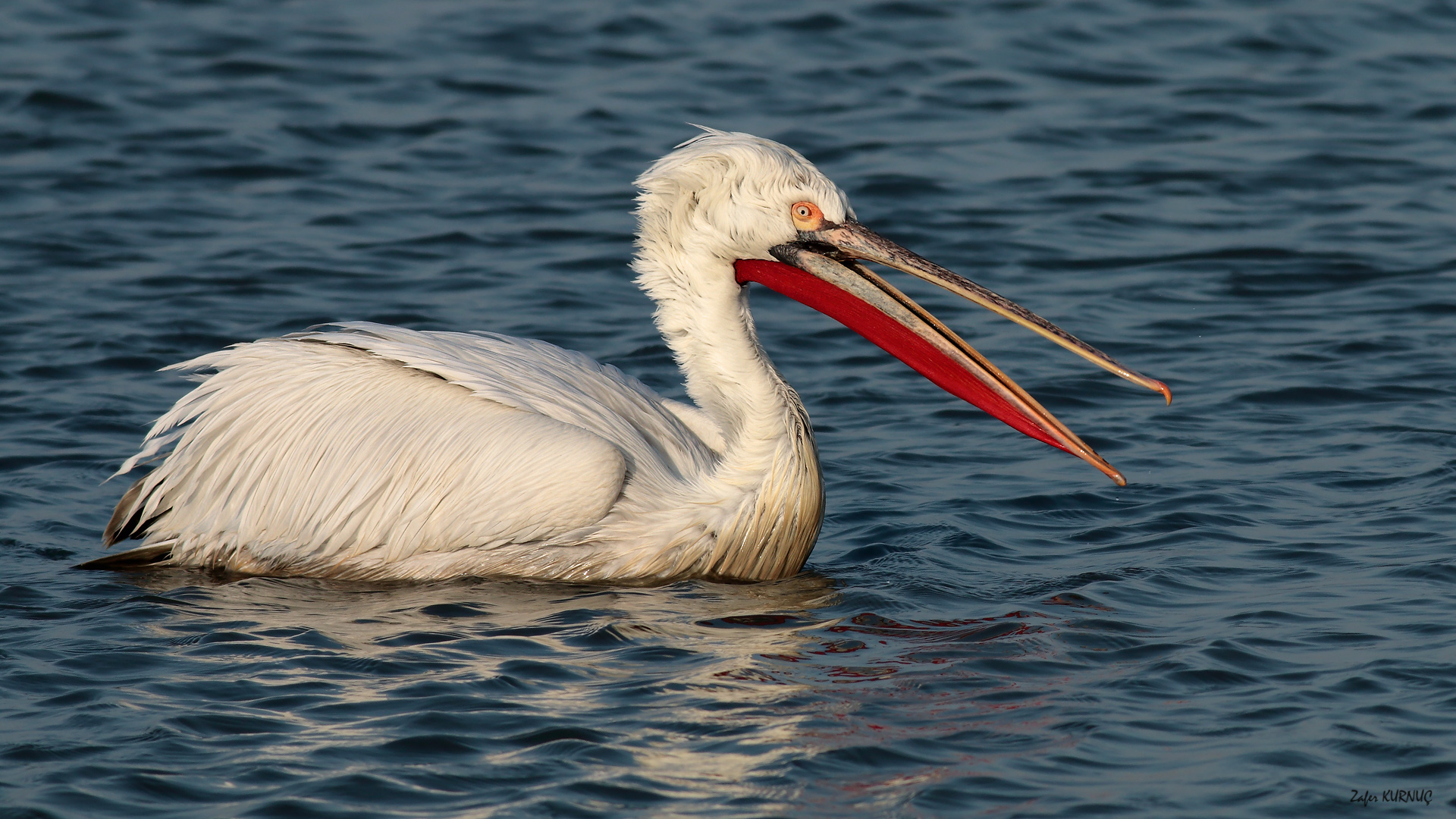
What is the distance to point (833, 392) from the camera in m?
7.32

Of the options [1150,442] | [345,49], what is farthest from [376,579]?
[345,49]

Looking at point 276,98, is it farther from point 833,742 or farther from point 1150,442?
point 833,742

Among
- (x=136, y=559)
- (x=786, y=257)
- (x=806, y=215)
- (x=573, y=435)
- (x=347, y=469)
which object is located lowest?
(x=136, y=559)

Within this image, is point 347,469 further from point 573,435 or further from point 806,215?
point 806,215

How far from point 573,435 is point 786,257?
2.73 feet

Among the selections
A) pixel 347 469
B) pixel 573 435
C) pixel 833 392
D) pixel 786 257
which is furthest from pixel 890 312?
pixel 833 392

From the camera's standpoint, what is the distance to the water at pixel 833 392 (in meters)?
4.17

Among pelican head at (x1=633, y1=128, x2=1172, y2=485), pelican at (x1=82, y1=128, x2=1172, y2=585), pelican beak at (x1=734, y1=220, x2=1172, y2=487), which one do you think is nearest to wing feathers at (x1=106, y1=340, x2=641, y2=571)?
pelican at (x1=82, y1=128, x2=1172, y2=585)

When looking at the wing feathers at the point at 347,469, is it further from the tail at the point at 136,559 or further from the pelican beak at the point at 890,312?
the pelican beak at the point at 890,312

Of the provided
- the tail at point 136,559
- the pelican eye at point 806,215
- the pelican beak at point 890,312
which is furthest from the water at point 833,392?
the pelican eye at point 806,215

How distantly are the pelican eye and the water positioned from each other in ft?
3.45

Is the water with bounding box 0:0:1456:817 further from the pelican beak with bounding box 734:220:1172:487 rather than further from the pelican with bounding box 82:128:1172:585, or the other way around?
the pelican beak with bounding box 734:220:1172:487

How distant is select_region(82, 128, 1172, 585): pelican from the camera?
17.2ft

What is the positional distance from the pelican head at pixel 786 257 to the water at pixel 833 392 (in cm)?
60
